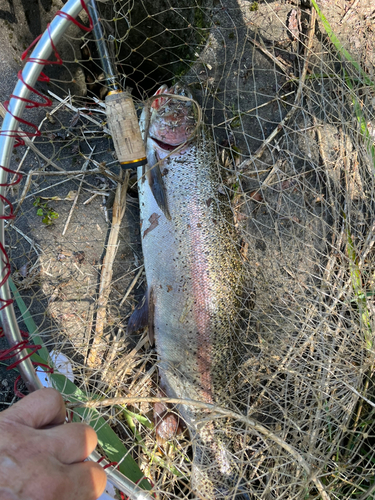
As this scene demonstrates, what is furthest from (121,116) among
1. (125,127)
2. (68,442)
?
(68,442)

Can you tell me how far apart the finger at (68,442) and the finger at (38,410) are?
61 millimetres

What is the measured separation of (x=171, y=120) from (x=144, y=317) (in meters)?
1.53

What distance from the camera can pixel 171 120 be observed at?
2656 millimetres

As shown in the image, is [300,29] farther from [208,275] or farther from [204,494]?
[204,494]

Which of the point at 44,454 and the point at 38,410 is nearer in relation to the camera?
the point at 44,454

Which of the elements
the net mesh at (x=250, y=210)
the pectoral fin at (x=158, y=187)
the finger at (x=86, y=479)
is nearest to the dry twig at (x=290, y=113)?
the net mesh at (x=250, y=210)

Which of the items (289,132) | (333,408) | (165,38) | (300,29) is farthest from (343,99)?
(333,408)

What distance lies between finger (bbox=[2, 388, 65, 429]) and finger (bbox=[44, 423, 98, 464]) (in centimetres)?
6

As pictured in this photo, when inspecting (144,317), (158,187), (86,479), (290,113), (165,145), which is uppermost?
(290,113)

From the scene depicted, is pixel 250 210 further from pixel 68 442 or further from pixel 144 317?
pixel 68 442

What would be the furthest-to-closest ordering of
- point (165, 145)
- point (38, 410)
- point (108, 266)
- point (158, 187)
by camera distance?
point (108, 266), point (165, 145), point (158, 187), point (38, 410)

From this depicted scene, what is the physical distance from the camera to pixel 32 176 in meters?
2.83

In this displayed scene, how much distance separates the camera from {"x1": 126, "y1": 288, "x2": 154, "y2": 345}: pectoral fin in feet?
8.68

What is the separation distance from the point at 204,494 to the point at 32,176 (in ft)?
8.93
